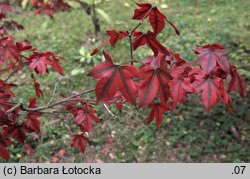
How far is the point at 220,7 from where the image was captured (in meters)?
6.57

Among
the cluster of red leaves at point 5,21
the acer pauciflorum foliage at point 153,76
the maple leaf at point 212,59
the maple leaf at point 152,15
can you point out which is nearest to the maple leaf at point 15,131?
the acer pauciflorum foliage at point 153,76

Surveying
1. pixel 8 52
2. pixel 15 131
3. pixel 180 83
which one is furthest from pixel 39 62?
pixel 180 83

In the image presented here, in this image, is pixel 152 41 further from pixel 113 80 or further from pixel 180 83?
pixel 113 80

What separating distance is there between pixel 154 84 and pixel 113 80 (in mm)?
145

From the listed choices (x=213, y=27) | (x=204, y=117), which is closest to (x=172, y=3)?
(x=213, y=27)

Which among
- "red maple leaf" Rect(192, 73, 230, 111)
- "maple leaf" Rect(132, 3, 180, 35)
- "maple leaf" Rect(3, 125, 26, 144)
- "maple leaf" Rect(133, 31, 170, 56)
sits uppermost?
"maple leaf" Rect(132, 3, 180, 35)

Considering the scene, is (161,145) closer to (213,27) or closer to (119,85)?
(119,85)

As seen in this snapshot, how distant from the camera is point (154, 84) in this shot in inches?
50.8

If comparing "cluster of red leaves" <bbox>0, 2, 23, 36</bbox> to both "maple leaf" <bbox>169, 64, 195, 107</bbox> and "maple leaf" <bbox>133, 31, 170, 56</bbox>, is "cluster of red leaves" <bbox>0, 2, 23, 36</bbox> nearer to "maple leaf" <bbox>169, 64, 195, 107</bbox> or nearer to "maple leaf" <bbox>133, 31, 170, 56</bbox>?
"maple leaf" <bbox>133, 31, 170, 56</bbox>

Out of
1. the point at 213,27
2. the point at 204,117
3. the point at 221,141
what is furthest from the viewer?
the point at 213,27

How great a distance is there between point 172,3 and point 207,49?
5.57 metres

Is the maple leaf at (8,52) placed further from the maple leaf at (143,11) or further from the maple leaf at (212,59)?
the maple leaf at (212,59)

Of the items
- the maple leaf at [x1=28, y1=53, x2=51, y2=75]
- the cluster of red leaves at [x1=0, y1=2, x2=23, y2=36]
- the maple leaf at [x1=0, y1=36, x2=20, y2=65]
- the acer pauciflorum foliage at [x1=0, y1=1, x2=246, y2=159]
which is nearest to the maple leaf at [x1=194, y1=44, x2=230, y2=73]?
the acer pauciflorum foliage at [x1=0, y1=1, x2=246, y2=159]

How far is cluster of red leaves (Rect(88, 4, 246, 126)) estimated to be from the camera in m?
1.28
